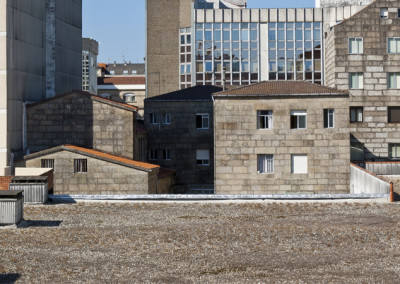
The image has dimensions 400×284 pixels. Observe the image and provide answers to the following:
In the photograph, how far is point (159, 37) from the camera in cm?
10356

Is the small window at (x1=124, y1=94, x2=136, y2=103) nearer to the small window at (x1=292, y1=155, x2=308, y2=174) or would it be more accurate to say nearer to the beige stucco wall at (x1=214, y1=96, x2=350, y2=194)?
the beige stucco wall at (x1=214, y1=96, x2=350, y2=194)

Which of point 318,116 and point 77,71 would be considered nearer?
point 318,116

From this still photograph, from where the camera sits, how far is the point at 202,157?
182 feet

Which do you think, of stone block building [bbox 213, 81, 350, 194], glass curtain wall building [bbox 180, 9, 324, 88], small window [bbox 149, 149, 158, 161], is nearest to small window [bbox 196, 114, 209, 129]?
small window [bbox 149, 149, 158, 161]

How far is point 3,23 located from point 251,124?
661 inches

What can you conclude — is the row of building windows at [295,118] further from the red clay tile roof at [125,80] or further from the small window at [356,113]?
the red clay tile roof at [125,80]

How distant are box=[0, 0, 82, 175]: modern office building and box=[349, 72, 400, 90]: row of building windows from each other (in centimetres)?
2348

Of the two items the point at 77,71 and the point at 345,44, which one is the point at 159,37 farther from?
the point at 345,44

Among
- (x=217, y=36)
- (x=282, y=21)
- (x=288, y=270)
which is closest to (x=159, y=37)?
(x=217, y=36)

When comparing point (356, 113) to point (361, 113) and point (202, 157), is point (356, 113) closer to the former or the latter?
point (361, 113)

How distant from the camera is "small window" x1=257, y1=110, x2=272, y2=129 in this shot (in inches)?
1672

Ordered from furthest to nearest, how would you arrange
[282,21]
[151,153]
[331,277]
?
[282,21], [151,153], [331,277]

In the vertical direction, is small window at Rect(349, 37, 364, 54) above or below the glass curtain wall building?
below

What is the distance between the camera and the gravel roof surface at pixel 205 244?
64.8 ft
